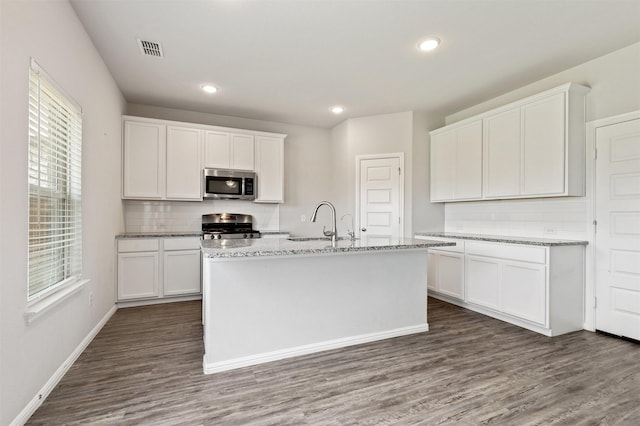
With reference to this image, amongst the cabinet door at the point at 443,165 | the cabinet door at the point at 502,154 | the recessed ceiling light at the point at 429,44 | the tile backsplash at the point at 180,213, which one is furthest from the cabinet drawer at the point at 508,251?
the tile backsplash at the point at 180,213

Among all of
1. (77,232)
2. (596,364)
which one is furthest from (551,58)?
(77,232)

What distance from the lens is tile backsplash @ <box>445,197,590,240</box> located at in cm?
327

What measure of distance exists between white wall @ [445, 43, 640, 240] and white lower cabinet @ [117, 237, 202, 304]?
13.0ft

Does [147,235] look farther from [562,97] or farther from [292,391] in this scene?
[562,97]

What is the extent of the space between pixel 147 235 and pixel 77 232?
1.51m

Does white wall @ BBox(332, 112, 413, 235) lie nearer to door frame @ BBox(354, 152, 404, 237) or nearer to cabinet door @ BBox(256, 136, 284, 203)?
door frame @ BBox(354, 152, 404, 237)

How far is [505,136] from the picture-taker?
12.1 ft

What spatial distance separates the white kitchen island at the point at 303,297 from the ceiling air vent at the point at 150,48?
1954mm

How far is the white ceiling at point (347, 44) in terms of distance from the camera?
2.36 meters

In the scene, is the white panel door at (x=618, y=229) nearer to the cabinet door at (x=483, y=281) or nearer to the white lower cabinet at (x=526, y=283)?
the white lower cabinet at (x=526, y=283)

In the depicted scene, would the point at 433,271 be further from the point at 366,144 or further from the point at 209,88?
the point at 209,88

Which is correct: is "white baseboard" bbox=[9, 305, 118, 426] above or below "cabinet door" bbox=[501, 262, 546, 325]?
below

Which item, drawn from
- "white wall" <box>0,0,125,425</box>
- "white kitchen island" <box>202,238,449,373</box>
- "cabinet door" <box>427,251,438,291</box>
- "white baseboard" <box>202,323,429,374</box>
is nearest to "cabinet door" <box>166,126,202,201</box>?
"white wall" <box>0,0,125,425</box>

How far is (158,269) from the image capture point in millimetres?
4078
